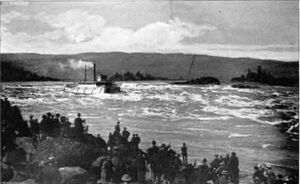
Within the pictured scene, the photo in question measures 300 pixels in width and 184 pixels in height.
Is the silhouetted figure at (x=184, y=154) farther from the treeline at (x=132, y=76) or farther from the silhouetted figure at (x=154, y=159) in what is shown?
the treeline at (x=132, y=76)

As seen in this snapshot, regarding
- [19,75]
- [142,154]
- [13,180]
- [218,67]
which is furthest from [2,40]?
[218,67]

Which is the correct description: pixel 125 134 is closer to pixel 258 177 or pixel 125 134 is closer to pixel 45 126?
pixel 45 126

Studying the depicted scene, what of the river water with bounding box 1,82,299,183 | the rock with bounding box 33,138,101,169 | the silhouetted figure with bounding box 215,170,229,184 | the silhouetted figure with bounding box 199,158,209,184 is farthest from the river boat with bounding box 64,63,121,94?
the silhouetted figure with bounding box 215,170,229,184

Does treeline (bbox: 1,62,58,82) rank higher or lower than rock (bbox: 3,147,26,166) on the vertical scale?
higher

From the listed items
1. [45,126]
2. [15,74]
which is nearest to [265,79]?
[45,126]


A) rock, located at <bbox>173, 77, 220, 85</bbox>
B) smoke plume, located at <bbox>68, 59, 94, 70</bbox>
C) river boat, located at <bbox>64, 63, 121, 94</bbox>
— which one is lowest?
river boat, located at <bbox>64, 63, 121, 94</bbox>

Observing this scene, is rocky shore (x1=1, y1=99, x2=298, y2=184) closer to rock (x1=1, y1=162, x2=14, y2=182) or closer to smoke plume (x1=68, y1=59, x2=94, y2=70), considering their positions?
rock (x1=1, y1=162, x2=14, y2=182)

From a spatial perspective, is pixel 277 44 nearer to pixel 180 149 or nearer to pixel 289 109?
pixel 289 109
